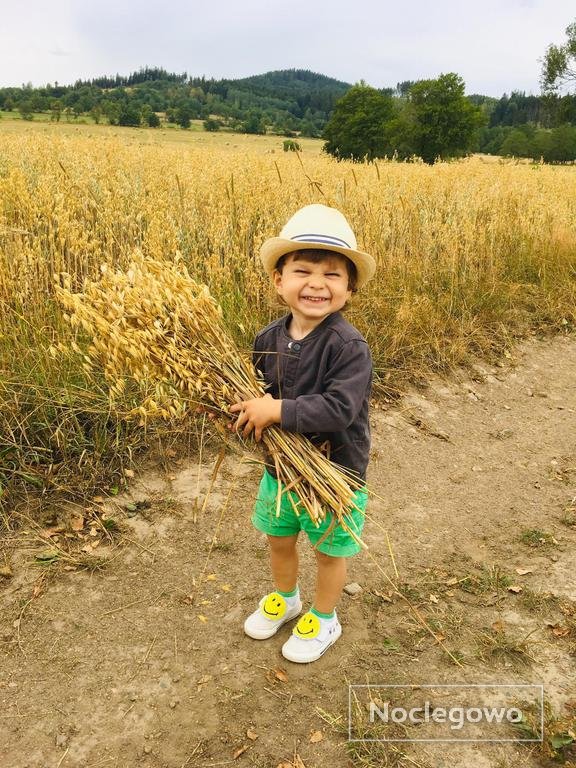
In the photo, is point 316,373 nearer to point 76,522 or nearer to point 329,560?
point 329,560

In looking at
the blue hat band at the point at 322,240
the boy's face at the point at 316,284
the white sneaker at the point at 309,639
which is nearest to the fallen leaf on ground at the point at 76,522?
the white sneaker at the point at 309,639

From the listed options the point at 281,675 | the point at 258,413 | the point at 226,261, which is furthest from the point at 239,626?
the point at 226,261

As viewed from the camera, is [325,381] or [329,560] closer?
[325,381]

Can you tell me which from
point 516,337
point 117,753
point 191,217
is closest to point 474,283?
point 516,337

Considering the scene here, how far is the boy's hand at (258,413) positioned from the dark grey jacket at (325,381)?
0.11 feet

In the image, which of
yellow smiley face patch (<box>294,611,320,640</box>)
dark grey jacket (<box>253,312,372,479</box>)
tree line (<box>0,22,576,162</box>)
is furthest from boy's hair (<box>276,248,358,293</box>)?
tree line (<box>0,22,576,162</box>)

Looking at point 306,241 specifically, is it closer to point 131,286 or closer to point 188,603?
point 131,286

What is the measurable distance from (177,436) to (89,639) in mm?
1308

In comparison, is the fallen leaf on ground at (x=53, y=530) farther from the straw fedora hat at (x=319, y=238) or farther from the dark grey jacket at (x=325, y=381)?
the straw fedora hat at (x=319, y=238)

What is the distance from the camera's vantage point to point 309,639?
7.41 feet

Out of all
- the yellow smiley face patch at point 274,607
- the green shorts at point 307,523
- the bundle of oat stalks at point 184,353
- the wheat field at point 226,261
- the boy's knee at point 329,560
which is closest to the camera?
the bundle of oat stalks at point 184,353

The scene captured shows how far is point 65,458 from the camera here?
116 inches

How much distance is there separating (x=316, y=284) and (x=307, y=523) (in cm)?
90

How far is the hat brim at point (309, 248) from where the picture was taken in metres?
1.81
